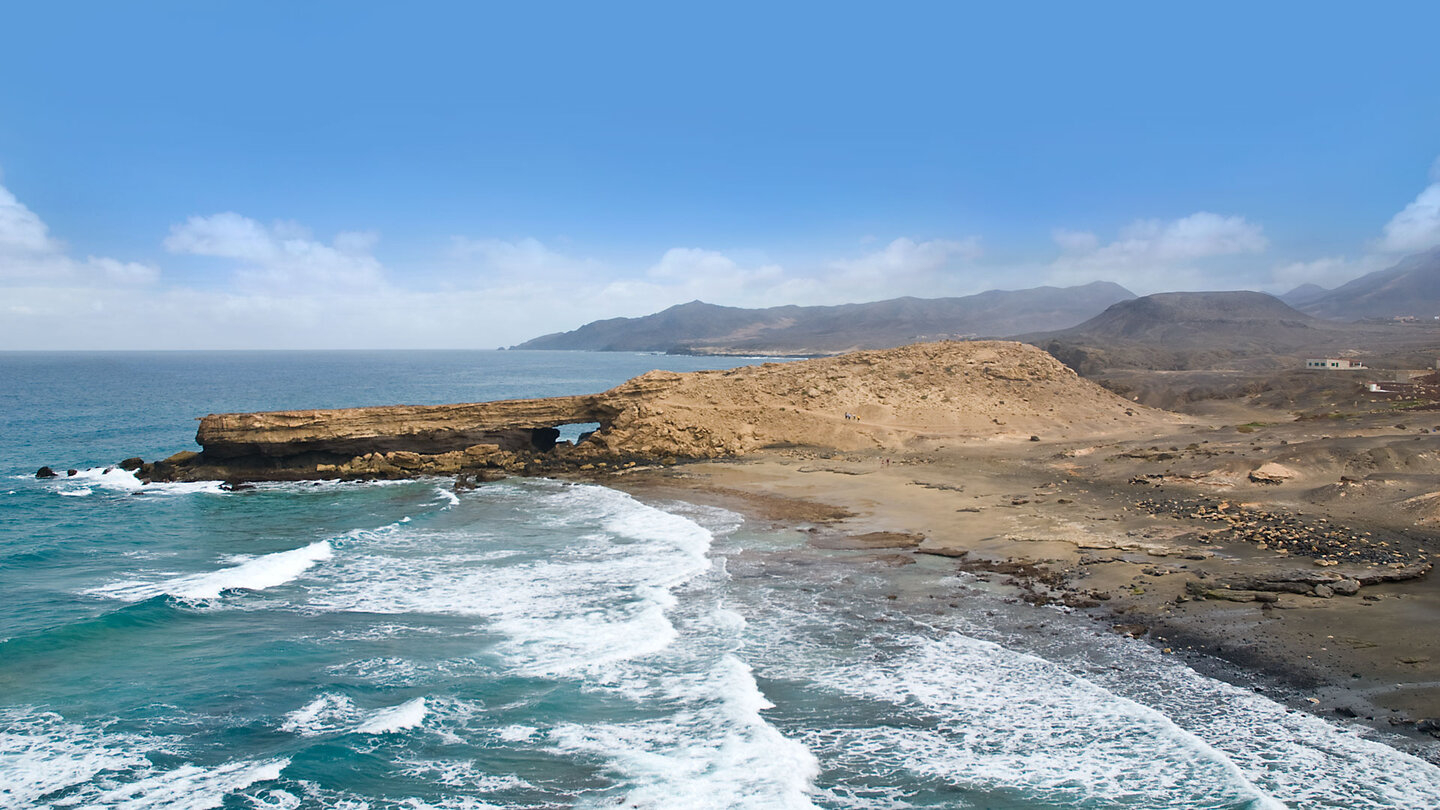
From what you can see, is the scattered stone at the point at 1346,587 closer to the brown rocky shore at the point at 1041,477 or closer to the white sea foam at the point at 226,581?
the brown rocky shore at the point at 1041,477

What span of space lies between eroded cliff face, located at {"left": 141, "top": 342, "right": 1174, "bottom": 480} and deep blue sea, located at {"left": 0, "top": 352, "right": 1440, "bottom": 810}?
1267 cm

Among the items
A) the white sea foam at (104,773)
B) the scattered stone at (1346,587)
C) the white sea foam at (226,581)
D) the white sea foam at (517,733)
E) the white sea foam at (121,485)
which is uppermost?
the white sea foam at (121,485)

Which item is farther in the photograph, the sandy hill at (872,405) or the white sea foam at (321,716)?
the sandy hill at (872,405)

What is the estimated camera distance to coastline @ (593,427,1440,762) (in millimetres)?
11453

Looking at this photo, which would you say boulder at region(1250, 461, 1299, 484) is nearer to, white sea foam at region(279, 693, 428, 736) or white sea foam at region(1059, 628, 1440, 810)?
white sea foam at region(1059, 628, 1440, 810)

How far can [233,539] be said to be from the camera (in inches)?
944

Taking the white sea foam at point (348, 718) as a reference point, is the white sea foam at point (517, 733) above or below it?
below

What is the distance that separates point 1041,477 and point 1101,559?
10806mm

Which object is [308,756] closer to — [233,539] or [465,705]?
[465,705]

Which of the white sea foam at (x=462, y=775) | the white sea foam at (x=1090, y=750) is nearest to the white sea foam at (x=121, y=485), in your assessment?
the white sea foam at (x=462, y=775)

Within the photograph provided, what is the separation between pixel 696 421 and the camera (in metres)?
38.5

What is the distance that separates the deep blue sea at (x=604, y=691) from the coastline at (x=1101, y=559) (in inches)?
30.7

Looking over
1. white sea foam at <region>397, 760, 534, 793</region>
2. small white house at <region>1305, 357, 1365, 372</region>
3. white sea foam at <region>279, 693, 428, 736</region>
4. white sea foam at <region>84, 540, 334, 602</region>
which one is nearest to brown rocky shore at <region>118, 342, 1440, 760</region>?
white sea foam at <region>397, 760, 534, 793</region>

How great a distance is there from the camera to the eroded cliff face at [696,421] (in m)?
35.1
